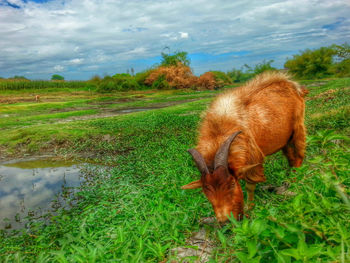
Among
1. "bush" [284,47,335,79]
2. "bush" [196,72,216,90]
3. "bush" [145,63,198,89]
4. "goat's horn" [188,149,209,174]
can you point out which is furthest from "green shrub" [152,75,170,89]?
"goat's horn" [188,149,209,174]

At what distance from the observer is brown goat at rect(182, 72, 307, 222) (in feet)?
9.32

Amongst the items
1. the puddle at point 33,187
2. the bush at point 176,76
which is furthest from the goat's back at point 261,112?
the bush at point 176,76

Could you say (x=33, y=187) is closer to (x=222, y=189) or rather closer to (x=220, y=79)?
(x=222, y=189)

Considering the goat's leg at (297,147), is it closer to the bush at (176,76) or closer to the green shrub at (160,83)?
the bush at (176,76)

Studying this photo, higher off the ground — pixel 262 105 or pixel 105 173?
pixel 262 105

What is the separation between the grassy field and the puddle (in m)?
0.44

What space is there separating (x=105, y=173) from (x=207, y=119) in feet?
10.3

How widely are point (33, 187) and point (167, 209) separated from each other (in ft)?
11.5

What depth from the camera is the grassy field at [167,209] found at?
1898 mm

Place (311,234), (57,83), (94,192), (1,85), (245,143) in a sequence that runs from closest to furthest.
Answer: (311,234) < (245,143) < (94,192) < (1,85) < (57,83)

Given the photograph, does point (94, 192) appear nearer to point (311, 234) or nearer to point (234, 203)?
point (234, 203)

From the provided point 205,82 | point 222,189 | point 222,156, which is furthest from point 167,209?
point 205,82

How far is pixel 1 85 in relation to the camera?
105 feet

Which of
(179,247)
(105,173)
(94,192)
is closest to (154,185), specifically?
(94,192)
